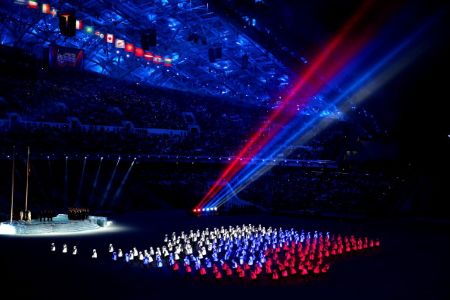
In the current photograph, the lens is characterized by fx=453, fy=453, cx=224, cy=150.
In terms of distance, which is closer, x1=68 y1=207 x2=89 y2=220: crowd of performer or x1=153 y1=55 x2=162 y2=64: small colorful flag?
x1=68 y1=207 x2=89 y2=220: crowd of performer

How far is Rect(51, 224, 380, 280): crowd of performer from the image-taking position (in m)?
13.4

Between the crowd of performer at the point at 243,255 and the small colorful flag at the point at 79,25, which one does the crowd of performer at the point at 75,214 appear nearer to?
the crowd of performer at the point at 243,255

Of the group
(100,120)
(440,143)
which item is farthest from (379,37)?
(100,120)

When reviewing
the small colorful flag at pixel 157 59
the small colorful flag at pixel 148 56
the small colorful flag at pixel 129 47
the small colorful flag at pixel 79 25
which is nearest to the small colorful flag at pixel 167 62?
the small colorful flag at pixel 157 59

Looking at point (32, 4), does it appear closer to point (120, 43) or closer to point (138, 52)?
point (120, 43)

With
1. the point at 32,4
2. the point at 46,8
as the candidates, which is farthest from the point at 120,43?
the point at 32,4

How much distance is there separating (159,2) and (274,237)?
970 inches

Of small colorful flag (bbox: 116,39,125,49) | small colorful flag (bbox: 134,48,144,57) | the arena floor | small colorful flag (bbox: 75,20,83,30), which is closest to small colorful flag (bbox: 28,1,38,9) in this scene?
small colorful flag (bbox: 75,20,83,30)

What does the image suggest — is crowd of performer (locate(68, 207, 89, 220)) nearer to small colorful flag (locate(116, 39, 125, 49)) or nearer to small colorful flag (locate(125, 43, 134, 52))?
small colorful flag (locate(116, 39, 125, 49))

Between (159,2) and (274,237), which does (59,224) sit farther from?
(159,2)

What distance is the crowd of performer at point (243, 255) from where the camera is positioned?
13.4 meters

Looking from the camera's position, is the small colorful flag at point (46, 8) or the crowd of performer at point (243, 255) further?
the small colorful flag at point (46, 8)

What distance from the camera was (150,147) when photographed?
4016 cm

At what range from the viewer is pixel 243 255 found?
1527cm
